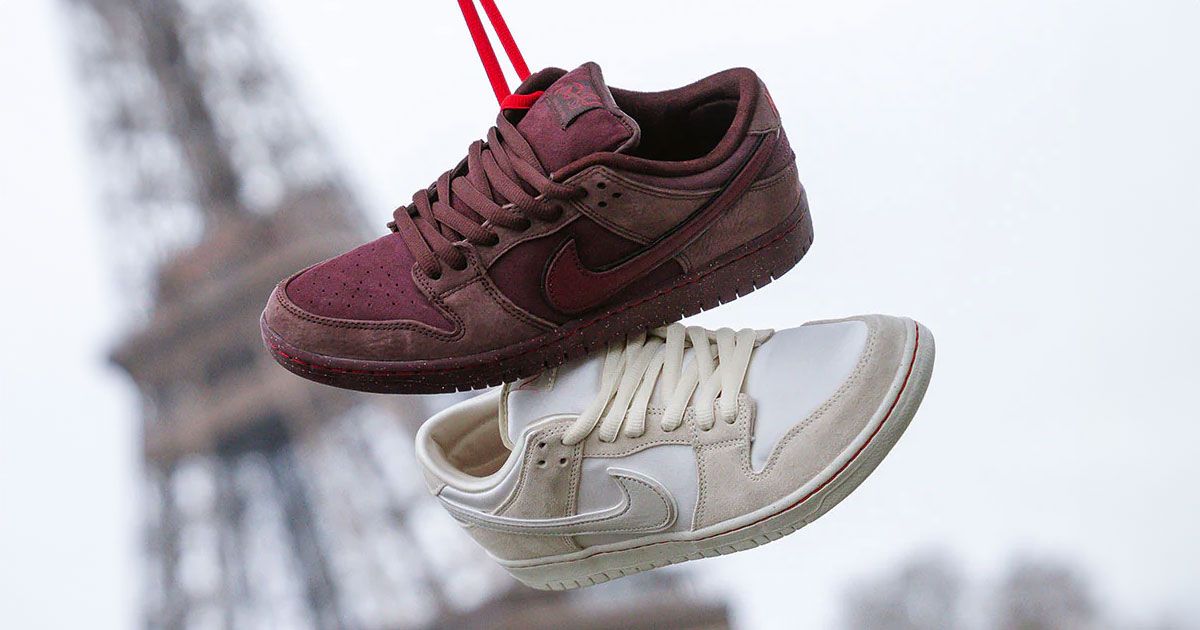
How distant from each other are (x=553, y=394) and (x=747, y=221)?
9.8 inches

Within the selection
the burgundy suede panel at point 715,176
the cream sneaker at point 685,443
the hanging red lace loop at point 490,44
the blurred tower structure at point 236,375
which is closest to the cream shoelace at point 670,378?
the cream sneaker at point 685,443

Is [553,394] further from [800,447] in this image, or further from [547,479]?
[800,447]

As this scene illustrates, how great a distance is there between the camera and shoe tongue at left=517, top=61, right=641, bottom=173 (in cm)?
84

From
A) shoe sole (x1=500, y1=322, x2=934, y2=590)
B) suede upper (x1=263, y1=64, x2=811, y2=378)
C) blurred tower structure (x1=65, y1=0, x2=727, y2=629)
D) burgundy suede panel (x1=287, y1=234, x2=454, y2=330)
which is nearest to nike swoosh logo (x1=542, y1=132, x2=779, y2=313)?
suede upper (x1=263, y1=64, x2=811, y2=378)

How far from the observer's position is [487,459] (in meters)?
1.04

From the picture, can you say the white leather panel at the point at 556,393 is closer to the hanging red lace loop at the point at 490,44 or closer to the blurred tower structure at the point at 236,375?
the hanging red lace loop at the point at 490,44

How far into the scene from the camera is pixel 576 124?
0.84m

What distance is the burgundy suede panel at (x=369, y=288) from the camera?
0.87 meters

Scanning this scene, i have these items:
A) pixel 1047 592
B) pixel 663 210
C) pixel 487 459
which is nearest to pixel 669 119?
pixel 663 210

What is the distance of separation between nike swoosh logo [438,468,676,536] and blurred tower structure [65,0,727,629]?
1.30 m

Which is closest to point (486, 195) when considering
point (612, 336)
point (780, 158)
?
point (612, 336)

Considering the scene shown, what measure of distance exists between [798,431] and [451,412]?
37cm

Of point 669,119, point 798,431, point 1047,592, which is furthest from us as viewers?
point 1047,592

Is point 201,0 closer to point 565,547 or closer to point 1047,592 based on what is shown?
point 565,547
